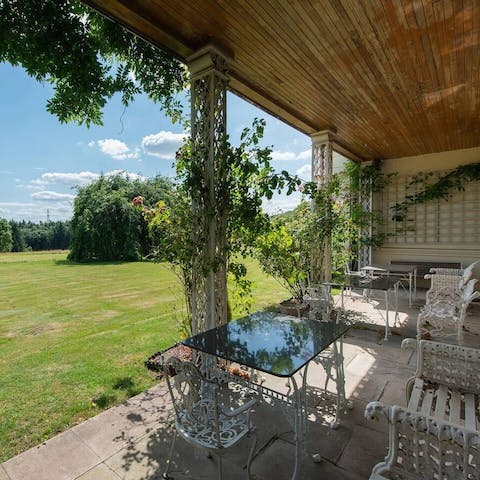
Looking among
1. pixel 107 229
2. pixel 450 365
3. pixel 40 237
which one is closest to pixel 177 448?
pixel 450 365

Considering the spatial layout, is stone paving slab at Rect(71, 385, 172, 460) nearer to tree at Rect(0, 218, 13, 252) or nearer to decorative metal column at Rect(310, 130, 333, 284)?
decorative metal column at Rect(310, 130, 333, 284)

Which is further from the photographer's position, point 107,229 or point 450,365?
point 107,229

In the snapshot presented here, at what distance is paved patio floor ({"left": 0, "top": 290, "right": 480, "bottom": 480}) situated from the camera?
1.75 meters

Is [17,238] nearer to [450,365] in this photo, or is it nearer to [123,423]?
[123,423]

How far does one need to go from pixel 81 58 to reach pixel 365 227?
672cm

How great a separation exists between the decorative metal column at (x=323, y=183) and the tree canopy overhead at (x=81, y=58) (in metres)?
2.77

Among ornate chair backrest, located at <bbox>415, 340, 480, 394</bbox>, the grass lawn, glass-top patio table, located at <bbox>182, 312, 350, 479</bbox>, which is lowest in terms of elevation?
the grass lawn

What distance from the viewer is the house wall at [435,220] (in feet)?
21.9

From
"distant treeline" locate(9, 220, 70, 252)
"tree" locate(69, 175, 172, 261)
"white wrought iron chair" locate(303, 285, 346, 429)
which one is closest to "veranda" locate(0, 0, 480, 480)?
"white wrought iron chair" locate(303, 285, 346, 429)

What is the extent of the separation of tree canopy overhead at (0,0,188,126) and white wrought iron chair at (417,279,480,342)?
3.76 metres

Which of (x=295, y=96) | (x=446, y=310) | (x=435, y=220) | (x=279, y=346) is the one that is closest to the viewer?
(x=279, y=346)

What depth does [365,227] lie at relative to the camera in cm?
746

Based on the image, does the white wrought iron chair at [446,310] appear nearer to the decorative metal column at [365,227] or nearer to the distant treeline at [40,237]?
the decorative metal column at [365,227]

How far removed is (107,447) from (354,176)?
7.32 m
